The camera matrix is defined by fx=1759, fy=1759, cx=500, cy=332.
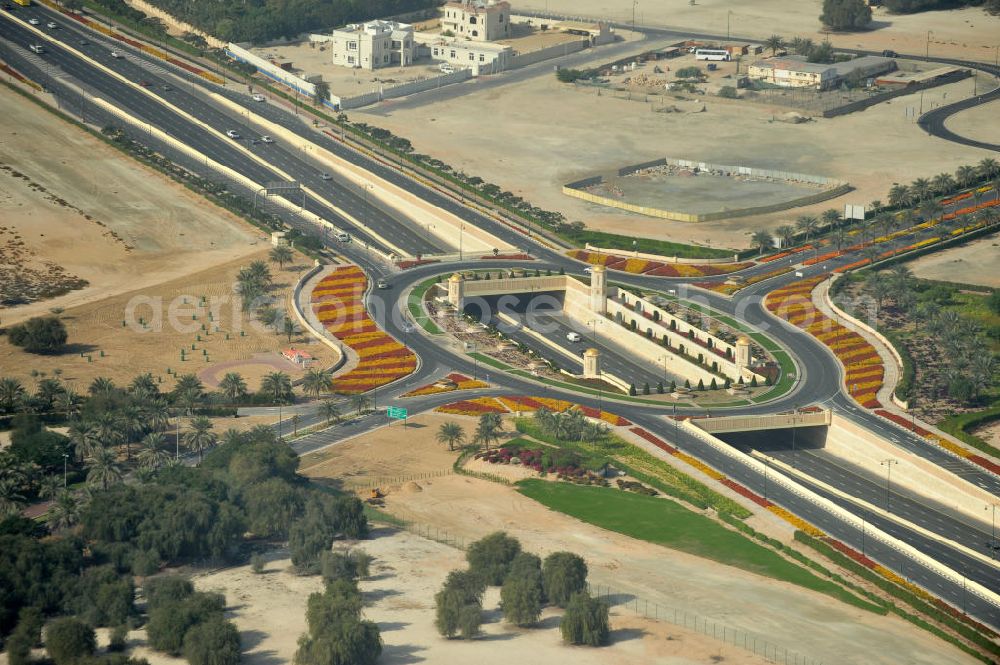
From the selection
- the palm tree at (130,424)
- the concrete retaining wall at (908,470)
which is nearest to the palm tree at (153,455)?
the palm tree at (130,424)

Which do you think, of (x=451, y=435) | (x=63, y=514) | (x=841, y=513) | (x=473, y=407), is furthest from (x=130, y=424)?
(x=841, y=513)

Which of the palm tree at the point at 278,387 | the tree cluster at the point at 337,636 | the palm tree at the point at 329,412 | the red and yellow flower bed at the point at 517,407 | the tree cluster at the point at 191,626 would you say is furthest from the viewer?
the palm tree at the point at 278,387

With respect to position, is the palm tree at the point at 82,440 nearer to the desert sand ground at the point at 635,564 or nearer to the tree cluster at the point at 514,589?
the desert sand ground at the point at 635,564

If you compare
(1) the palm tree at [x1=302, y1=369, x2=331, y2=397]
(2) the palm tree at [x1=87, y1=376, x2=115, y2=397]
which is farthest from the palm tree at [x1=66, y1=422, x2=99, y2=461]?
(1) the palm tree at [x1=302, y1=369, x2=331, y2=397]

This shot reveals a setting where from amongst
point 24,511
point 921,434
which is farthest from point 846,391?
point 24,511

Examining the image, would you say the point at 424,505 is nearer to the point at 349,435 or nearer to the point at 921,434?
the point at 349,435

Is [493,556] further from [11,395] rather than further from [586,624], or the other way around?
[11,395]
